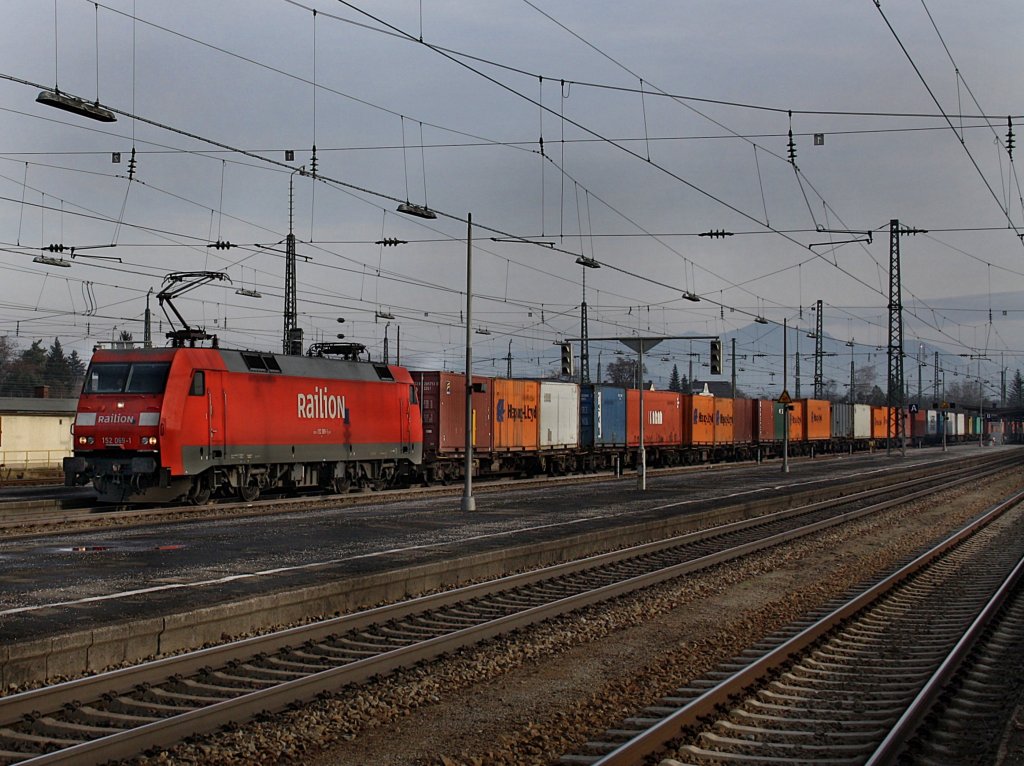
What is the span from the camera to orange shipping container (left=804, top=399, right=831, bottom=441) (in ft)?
232

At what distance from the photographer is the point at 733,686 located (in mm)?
8992

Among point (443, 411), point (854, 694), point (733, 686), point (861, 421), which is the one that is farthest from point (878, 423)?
point (733, 686)

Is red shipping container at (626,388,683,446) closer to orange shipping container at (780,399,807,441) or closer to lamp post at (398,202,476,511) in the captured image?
orange shipping container at (780,399,807,441)

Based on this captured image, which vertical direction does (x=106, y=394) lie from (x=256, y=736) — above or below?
above

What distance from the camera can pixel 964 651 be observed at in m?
10.7

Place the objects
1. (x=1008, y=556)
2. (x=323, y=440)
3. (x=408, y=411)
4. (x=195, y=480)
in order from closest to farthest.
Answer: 1. (x=1008, y=556)
2. (x=195, y=480)
3. (x=323, y=440)
4. (x=408, y=411)

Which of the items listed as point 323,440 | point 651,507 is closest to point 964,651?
point 651,507

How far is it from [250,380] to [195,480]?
2.78m

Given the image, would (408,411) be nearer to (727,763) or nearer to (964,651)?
(964,651)

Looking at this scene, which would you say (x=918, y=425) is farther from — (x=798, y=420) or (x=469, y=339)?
(x=469, y=339)

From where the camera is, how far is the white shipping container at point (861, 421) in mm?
82369

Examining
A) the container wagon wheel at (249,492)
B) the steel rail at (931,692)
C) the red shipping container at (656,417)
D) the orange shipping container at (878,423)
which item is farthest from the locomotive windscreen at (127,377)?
the orange shipping container at (878,423)

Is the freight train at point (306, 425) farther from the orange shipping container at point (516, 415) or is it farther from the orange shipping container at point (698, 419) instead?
the orange shipping container at point (698, 419)

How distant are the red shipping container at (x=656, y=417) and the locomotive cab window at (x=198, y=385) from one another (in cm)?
2762
